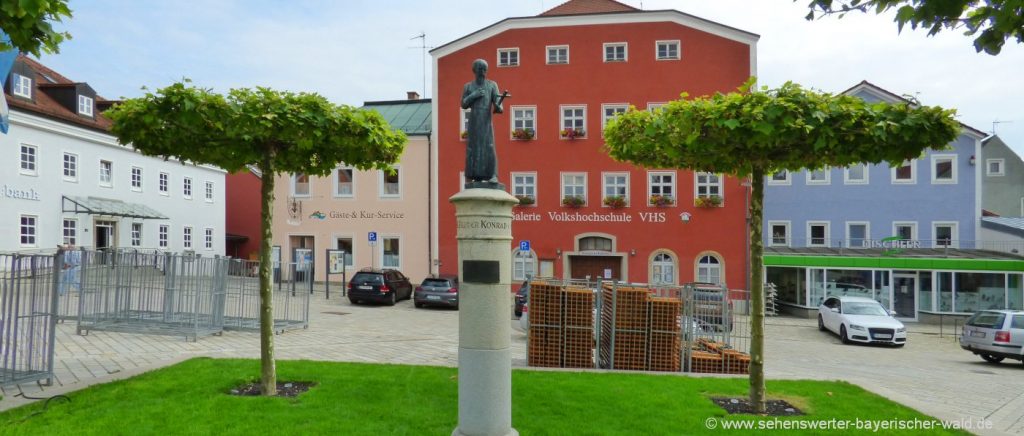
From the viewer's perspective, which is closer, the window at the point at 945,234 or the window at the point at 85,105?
the window at the point at 945,234

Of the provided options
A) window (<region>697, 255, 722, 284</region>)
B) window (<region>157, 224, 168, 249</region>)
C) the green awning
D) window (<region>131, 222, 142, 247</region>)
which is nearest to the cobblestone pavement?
window (<region>697, 255, 722, 284</region>)

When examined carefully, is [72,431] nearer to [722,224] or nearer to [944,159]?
[722,224]

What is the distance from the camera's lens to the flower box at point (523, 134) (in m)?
29.0

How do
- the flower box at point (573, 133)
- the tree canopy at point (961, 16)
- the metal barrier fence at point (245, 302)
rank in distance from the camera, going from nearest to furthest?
the tree canopy at point (961, 16) < the metal barrier fence at point (245, 302) < the flower box at point (573, 133)

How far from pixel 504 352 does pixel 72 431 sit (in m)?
4.29

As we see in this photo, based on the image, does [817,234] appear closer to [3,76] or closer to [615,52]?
[615,52]

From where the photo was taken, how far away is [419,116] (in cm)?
3347

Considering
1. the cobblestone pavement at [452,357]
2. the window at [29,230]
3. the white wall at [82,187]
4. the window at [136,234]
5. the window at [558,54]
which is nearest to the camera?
the cobblestone pavement at [452,357]

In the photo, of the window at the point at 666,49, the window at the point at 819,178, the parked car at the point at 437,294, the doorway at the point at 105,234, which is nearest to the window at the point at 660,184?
the window at the point at 666,49

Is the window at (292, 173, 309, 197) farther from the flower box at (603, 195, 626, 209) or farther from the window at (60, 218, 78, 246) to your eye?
the flower box at (603, 195, 626, 209)

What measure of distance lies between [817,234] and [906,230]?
3.85 m

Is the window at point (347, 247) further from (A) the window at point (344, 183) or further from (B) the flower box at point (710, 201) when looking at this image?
(B) the flower box at point (710, 201)

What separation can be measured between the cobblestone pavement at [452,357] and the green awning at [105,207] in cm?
1460

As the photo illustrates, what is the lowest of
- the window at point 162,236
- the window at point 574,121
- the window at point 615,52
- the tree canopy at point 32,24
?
the window at point 162,236
